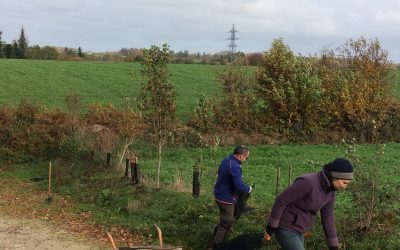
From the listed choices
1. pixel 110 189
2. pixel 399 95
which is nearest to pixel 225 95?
pixel 110 189

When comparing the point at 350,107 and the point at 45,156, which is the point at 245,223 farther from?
the point at 350,107

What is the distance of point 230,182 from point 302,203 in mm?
2943

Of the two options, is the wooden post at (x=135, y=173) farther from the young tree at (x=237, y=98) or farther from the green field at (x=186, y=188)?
the young tree at (x=237, y=98)

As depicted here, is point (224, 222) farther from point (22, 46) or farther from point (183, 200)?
point (22, 46)

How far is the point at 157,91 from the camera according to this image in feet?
45.8

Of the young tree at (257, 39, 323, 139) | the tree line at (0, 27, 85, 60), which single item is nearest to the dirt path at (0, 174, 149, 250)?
the young tree at (257, 39, 323, 139)

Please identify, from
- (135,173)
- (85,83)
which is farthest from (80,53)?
(135,173)

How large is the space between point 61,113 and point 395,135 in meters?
18.2

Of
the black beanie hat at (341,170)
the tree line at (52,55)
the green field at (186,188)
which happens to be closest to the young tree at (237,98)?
the green field at (186,188)

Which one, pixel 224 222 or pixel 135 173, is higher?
pixel 224 222

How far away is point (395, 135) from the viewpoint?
95.7 feet

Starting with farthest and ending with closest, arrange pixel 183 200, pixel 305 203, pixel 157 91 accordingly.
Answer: pixel 157 91, pixel 183 200, pixel 305 203

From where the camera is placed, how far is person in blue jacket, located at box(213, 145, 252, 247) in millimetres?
8430

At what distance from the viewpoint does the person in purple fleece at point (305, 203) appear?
219 inches
